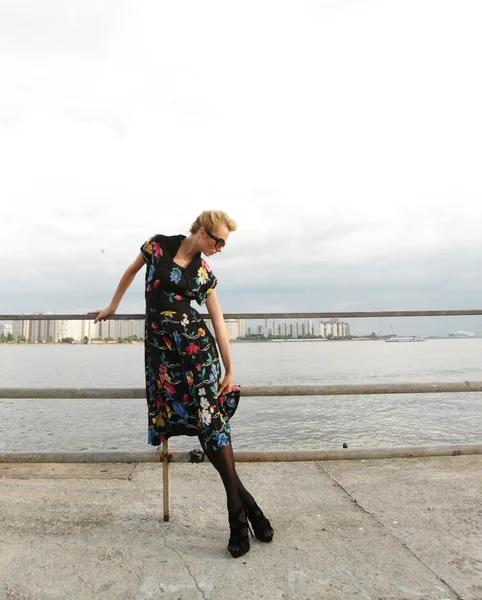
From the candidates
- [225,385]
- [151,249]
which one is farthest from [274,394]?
[151,249]


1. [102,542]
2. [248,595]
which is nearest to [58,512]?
[102,542]

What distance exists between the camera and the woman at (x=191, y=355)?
2.36 metres

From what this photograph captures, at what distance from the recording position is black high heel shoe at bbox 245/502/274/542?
2.31 meters

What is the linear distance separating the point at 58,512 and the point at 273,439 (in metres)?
8.68

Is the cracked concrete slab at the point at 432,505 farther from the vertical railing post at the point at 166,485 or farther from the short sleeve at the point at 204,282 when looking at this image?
the short sleeve at the point at 204,282

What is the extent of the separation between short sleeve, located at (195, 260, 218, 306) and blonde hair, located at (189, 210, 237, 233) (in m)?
0.22

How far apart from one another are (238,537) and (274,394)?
1.07 m

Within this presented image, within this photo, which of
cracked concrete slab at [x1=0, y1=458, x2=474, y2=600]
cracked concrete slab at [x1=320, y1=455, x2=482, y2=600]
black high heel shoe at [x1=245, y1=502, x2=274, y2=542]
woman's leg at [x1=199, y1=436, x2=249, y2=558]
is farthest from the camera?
black high heel shoe at [x1=245, y1=502, x2=274, y2=542]

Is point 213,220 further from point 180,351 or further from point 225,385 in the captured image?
point 225,385

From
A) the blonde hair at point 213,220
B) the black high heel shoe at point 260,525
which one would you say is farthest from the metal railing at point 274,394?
the blonde hair at point 213,220

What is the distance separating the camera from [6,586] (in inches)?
74.2

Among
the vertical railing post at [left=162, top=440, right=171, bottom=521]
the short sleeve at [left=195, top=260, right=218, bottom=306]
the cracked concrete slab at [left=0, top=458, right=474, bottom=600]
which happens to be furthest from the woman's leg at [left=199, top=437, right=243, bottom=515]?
the short sleeve at [left=195, top=260, right=218, bottom=306]

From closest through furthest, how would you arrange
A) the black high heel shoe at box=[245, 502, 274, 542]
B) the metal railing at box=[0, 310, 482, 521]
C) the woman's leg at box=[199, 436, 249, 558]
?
the woman's leg at box=[199, 436, 249, 558]
the black high heel shoe at box=[245, 502, 274, 542]
the metal railing at box=[0, 310, 482, 521]

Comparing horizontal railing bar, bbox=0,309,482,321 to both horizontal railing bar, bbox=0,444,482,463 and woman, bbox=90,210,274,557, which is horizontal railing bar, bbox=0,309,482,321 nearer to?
woman, bbox=90,210,274,557
